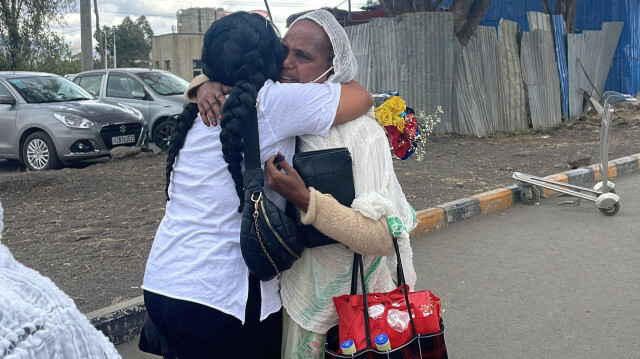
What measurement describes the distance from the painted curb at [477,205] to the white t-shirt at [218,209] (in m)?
3.83

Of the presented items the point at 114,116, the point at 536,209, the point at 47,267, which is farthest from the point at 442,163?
the point at 47,267

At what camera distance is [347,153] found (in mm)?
1975

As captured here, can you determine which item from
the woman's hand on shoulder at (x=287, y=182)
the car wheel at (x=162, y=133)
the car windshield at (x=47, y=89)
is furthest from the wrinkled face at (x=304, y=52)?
the car wheel at (x=162, y=133)

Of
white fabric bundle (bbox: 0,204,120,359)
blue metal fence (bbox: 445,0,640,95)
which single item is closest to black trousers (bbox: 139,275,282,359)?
white fabric bundle (bbox: 0,204,120,359)

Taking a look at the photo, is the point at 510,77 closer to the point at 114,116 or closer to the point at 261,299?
the point at 114,116

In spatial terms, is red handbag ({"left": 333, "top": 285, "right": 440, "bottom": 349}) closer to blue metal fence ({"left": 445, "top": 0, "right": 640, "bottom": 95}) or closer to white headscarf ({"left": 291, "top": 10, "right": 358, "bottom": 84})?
white headscarf ({"left": 291, "top": 10, "right": 358, "bottom": 84})

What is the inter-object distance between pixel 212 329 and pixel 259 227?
1.19 ft

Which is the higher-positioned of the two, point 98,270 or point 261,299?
point 261,299

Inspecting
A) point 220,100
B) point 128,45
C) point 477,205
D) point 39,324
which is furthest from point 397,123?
point 128,45

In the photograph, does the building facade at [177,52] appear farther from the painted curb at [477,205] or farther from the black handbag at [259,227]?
the black handbag at [259,227]

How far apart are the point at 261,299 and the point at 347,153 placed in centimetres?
52

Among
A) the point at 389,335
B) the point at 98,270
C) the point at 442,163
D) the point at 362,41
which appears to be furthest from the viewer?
the point at 362,41

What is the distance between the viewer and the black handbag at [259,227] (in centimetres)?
188

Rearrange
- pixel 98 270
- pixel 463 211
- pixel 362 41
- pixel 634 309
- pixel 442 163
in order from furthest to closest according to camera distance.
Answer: pixel 362 41 → pixel 442 163 → pixel 463 211 → pixel 98 270 → pixel 634 309
